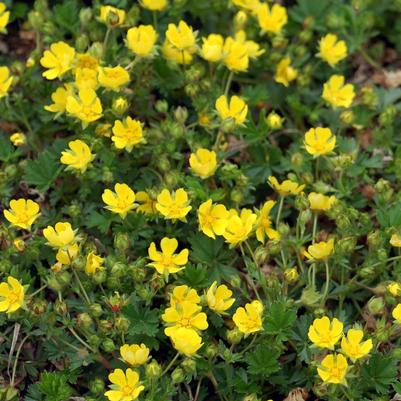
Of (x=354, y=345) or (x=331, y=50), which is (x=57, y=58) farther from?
(x=354, y=345)

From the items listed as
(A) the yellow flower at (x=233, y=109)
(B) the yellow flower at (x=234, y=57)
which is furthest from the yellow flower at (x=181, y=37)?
(A) the yellow flower at (x=233, y=109)

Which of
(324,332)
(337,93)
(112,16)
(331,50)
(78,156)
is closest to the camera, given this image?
(324,332)

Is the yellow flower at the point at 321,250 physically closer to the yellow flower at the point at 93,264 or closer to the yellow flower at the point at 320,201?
the yellow flower at the point at 320,201

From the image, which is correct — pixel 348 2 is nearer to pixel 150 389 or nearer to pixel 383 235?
pixel 383 235

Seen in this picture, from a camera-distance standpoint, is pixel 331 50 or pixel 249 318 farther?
pixel 331 50

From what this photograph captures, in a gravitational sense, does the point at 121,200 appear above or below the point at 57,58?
below

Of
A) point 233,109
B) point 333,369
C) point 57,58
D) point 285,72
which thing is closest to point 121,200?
point 233,109
